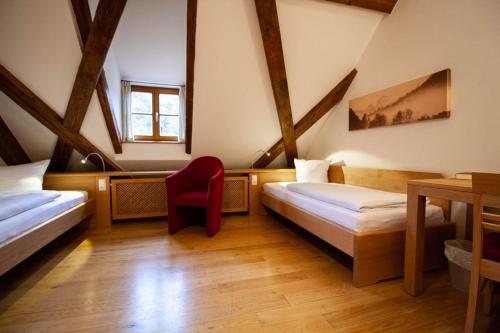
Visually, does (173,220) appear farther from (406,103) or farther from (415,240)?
(406,103)

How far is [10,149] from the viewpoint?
2586 millimetres

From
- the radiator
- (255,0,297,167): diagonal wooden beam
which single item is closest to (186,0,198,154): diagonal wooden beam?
(255,0,297,167): diagonal wooden beam

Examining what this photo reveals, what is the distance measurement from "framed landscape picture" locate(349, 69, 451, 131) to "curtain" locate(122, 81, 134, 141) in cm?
291

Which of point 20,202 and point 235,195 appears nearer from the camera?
point 20,202

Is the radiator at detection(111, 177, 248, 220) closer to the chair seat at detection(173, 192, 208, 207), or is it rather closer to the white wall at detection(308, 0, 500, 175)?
the chair seat at detection(173, 192, 208, 207)

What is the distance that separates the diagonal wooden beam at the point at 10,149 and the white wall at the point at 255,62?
190cm

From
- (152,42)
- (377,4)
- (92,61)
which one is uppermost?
(377,4)

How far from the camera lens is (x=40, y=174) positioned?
2.50 m

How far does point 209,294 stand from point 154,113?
2769 millimetres

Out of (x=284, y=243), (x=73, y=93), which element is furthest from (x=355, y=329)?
(x=73, y=93)

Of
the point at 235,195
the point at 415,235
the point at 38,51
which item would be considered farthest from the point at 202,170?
the point at 415,235

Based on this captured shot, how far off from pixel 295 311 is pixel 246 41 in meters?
2.34

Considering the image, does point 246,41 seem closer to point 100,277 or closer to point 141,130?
point 141,130

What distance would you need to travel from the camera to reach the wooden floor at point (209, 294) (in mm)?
1204
